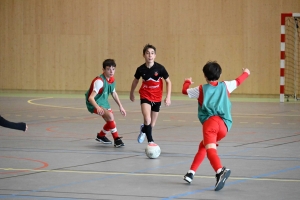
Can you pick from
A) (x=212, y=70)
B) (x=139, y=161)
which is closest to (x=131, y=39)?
(x=139, y=161)

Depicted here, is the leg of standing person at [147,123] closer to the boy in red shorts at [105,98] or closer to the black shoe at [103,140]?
the boy in red shorts at [105,98]

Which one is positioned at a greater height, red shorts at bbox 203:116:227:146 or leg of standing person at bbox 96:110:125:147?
red shorts at bbox 203:116:227:146

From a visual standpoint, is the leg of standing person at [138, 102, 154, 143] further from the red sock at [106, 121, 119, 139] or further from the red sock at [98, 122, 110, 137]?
the red sock at [98, 122, 110, 137]

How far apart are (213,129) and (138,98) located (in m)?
16.1

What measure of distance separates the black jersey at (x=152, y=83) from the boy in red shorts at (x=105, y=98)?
45cm

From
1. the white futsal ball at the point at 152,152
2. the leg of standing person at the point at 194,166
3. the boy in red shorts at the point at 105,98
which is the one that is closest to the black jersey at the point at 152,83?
the boy in red shorts at the point at 105,98

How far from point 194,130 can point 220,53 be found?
12.2 m

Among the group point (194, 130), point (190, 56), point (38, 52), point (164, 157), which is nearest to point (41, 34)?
point (38, 52)

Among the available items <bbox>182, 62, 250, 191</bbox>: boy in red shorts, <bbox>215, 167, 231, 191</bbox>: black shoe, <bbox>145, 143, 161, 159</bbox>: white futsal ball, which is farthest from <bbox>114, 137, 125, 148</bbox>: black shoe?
<bbox>215, 167, 231, 191</bbox>: black shoe

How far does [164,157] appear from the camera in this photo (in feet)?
29.7

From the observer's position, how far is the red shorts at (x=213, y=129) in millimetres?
7051

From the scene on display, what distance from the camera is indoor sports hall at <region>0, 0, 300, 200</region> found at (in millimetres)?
7082

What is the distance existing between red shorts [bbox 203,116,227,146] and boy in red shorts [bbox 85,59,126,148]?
3249mm

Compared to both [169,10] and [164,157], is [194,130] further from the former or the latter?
[169,10]
